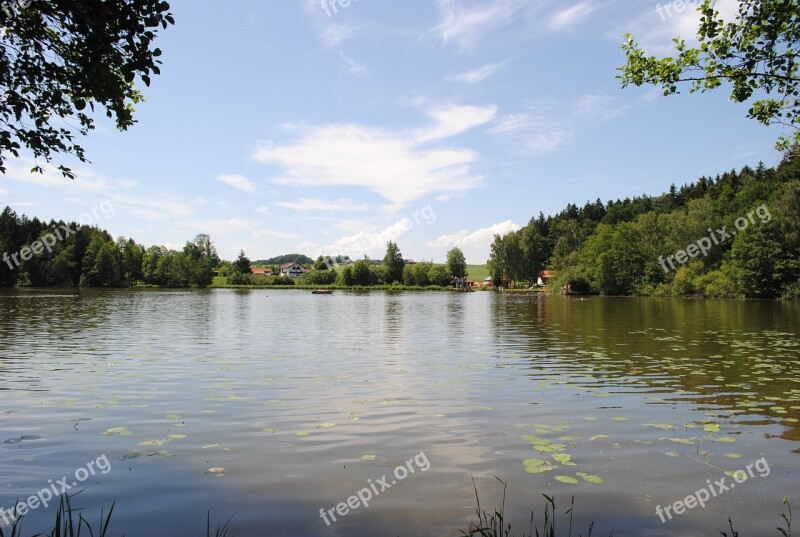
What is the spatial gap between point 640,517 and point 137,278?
182 metres

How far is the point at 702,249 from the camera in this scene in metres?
98.6

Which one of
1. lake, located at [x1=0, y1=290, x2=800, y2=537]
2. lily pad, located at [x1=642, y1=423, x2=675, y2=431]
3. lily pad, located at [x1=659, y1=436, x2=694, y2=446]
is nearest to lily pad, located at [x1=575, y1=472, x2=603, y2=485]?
lake, located at [x1=0, y1=290, x2=800, y2=537]

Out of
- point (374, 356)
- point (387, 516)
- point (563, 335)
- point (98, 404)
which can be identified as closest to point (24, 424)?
point (98, 404)

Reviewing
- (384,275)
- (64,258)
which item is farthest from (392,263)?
Result: (64,258)

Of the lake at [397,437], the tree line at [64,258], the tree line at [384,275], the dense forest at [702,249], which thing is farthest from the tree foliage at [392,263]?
the lake at [397,437]

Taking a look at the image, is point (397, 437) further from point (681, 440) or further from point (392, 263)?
point (392, 263)

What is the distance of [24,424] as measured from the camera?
38.2 ft

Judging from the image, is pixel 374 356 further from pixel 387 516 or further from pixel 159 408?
pixel 387 516
